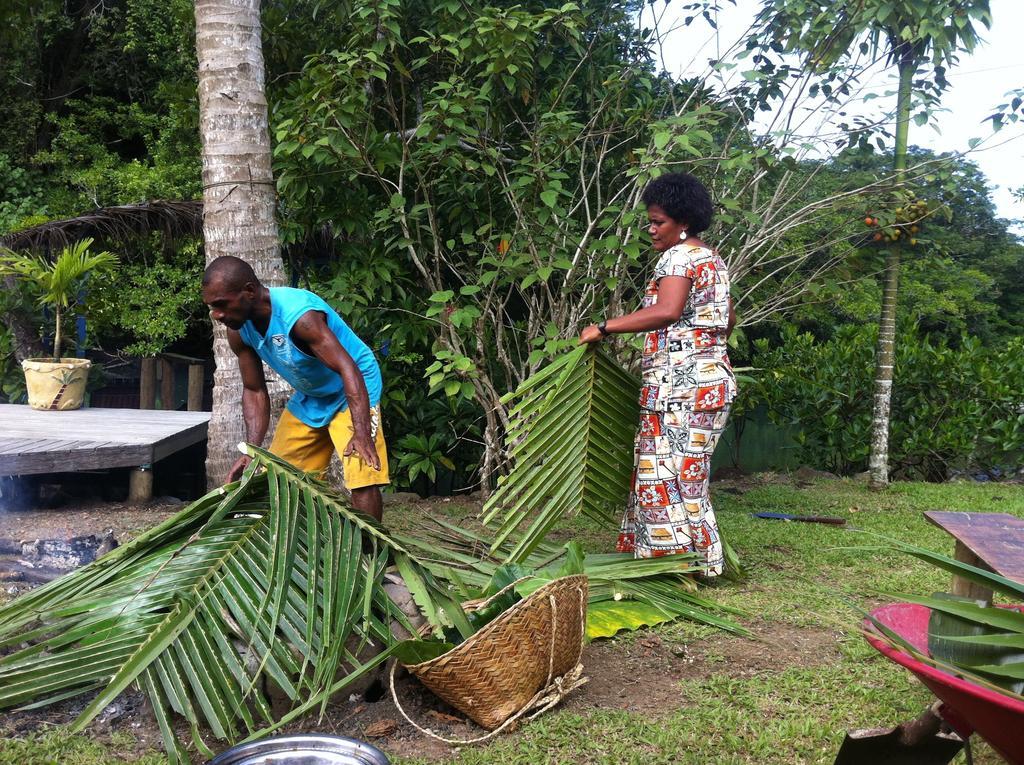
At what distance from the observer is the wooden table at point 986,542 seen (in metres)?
2.49

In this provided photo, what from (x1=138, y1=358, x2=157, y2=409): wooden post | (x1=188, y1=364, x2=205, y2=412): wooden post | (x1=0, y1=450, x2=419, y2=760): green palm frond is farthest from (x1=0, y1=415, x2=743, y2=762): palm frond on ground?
(x1=138, y1=358, x2=157, y2=409): wooden post

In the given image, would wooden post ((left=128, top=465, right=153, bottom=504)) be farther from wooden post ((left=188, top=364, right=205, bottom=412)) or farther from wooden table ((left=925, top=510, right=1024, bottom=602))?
wooden table ((left=925, top=510, right=1024, bottom=602))

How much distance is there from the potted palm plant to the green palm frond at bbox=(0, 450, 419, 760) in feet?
14.3

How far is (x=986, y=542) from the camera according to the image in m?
2.79

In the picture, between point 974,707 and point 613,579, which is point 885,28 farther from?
point 974,707

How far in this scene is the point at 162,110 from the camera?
11.8 m

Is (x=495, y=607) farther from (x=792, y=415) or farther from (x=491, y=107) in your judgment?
(x=792, y=415)

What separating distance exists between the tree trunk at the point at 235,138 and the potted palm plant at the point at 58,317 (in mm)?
2464

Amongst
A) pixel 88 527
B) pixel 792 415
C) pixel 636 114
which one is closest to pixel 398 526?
pixel 88 527

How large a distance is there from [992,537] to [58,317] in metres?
6.43

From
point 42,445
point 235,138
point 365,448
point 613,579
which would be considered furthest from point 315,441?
point 42,445

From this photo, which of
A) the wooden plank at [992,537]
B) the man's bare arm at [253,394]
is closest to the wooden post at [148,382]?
the man's bare arm at [253,394]

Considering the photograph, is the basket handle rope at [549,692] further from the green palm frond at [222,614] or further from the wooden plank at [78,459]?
the wooden plank at [78,459]

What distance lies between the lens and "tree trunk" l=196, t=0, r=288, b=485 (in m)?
4.64
